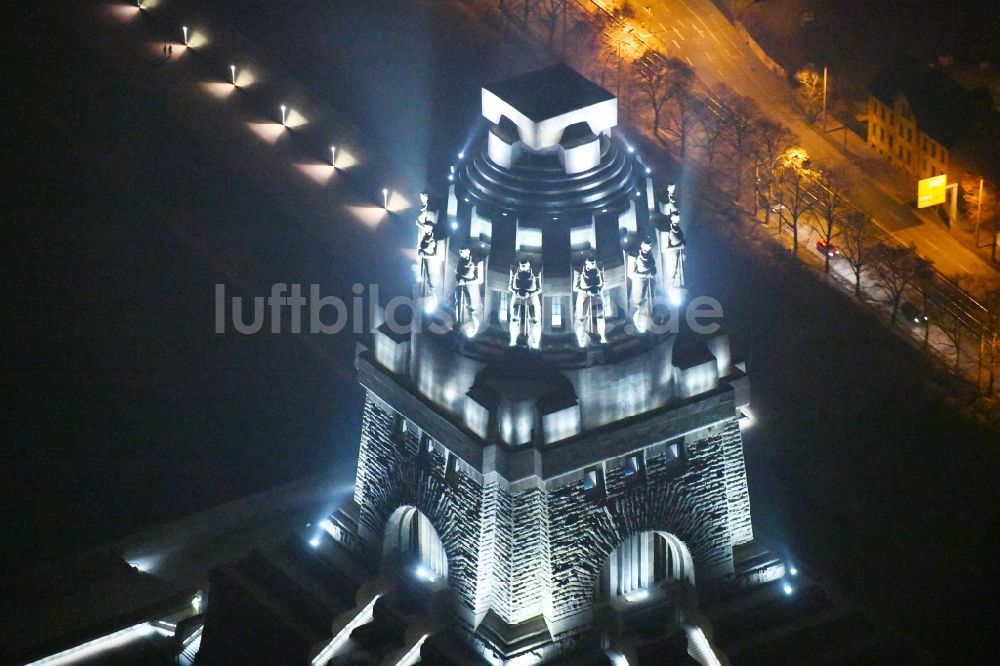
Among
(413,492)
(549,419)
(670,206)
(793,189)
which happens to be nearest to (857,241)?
(793,189)

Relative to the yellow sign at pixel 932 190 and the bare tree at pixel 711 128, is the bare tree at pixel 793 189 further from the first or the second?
the yellow sign at pixel 932 190

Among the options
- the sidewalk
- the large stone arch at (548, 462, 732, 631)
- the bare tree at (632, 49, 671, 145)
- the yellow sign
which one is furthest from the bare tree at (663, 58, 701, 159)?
the large stone arch at (548, 462, 732, 631)

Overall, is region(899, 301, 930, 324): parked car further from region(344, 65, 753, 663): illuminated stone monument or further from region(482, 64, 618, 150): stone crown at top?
region(482, 64, 618, 150): stone crown at top

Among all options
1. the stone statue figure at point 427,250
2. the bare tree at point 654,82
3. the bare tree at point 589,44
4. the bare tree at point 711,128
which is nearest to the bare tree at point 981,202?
the bare tree at point 711,128

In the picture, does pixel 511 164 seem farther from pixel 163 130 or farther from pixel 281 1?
pixel 281 1

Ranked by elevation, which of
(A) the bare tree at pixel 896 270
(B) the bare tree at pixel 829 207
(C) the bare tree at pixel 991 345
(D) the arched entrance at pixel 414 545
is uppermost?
(B) the bare tree at pixel 829 207

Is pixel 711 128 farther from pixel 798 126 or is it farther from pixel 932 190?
pixel 932 190
